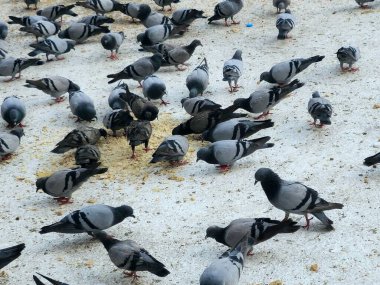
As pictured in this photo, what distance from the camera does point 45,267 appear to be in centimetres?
611

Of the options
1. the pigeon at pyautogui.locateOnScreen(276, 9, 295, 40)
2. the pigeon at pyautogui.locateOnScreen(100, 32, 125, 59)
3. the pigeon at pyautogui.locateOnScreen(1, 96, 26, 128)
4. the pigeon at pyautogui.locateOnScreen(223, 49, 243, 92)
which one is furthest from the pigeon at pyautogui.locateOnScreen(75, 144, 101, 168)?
the pigeon at pyautogui.locateOnScreen(276, 9, 295, 40)

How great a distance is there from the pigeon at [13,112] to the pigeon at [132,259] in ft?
11.8

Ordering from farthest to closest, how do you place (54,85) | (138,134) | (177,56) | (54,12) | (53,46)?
(54,12) < (53,46) < (177,56) < (54,85) < (138,134)

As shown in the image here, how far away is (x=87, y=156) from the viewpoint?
7695 millimetres

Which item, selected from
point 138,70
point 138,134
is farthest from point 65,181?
point 138,70

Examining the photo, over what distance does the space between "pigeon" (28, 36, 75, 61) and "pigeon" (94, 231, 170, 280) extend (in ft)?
19.3

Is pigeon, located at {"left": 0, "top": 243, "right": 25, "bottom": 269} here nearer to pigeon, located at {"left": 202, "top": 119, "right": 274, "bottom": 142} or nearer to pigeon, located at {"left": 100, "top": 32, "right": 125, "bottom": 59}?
pigeon, located at {"left": 202, "top": 119, "right": 274, "bottom": 142}

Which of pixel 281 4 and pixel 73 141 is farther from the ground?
pixel 73 141

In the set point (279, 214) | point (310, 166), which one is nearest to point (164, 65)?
point (310, 166)

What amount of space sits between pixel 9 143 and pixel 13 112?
2.94ft

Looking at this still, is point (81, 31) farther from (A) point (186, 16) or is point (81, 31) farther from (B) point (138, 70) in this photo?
(B) point (138, 70)

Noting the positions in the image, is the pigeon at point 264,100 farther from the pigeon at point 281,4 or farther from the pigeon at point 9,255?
the pigeon at point 281,4

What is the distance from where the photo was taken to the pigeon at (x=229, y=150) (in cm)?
746

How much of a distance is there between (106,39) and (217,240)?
19.1 feet
